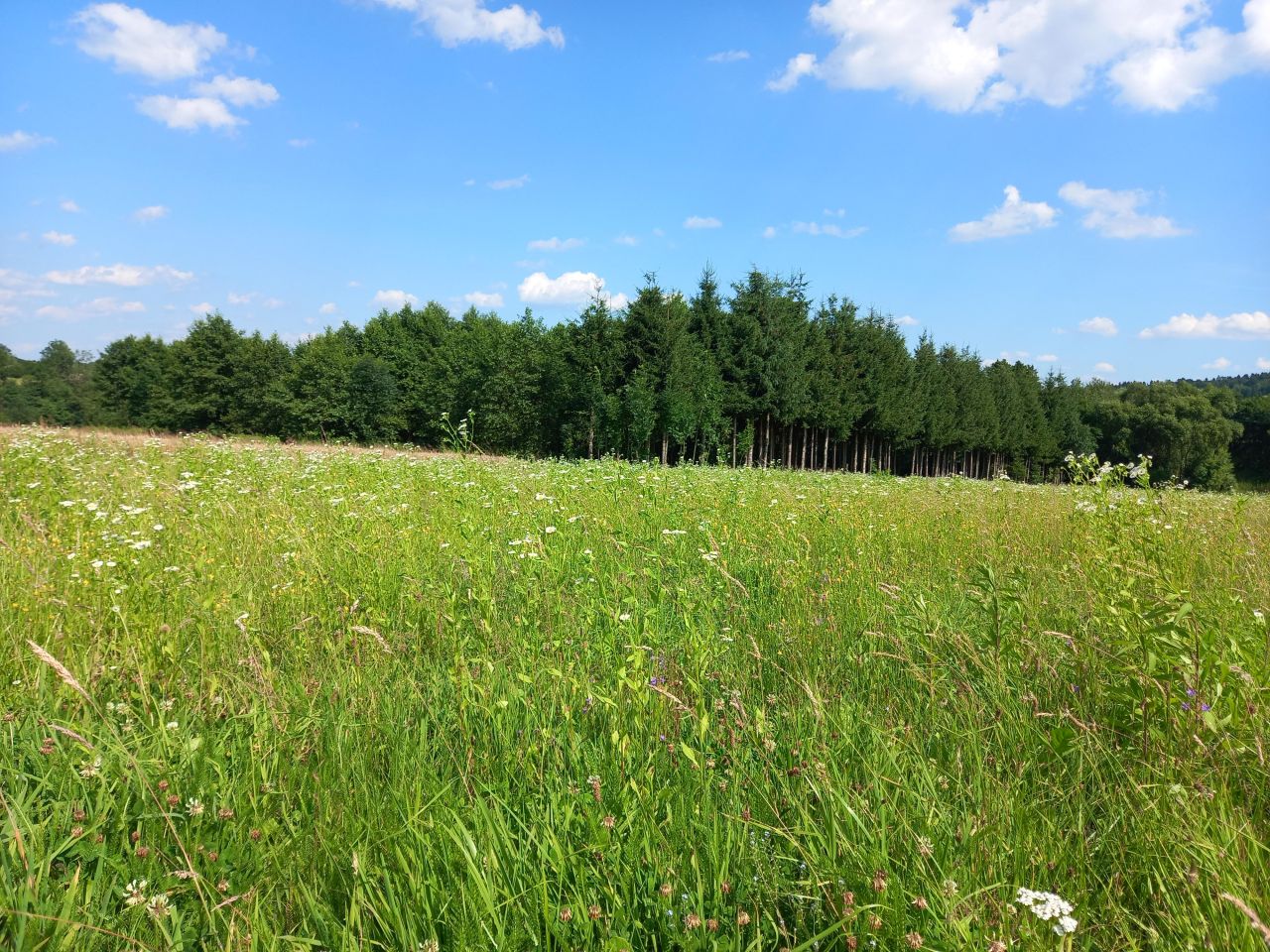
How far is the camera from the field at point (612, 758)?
5.53ft

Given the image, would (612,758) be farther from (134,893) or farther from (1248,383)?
(1248,383)

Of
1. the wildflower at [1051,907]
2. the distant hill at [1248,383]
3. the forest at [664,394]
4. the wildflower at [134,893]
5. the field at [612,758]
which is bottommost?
the wildflower at [134,893]

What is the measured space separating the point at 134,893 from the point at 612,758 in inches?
54.4

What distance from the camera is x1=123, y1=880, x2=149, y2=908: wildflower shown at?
1.67m

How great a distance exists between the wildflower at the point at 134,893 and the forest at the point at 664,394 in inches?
769

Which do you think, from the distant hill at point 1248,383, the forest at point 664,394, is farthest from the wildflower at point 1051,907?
the distant hill at point 1248,383

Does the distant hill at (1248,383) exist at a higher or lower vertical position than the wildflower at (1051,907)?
higher

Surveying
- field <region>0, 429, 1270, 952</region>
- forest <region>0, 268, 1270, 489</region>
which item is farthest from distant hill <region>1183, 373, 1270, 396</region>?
field <region>0, 429, 1270, 952</region>

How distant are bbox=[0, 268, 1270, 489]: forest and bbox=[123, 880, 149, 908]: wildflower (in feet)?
64.1

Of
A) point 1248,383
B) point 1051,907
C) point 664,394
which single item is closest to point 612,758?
point 1051,907

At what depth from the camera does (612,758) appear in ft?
7.54

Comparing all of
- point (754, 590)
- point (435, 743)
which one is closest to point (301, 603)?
point (435, 743)

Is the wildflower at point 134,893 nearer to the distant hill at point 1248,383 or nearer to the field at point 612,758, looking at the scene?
the field at point 612,758

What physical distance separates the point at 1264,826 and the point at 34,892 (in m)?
3.58
